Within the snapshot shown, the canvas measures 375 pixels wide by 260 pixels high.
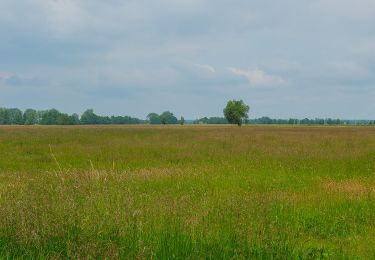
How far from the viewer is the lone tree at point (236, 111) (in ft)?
341

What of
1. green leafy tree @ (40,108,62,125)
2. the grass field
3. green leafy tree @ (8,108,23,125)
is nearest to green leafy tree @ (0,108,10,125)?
green leafy tree @ (8,108,23,125)

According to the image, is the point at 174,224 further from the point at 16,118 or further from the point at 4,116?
the point at 4,116

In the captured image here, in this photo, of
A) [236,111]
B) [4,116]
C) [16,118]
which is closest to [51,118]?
[16,118]

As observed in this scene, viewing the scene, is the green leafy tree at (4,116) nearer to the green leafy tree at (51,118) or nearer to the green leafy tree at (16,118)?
the green leafy tree at (16,118)

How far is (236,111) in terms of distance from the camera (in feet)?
340

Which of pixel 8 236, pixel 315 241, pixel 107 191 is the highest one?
pixel 107 191

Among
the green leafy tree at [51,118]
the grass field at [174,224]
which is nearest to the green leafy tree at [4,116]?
the green leafy tree at [51,118]

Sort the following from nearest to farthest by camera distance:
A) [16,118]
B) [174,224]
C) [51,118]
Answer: [174,224]
[51,118]
[16,118]

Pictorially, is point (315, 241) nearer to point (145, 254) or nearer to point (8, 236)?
point (145, 254)

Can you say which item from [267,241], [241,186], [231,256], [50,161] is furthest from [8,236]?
[50,161]

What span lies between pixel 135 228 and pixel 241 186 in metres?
5.79

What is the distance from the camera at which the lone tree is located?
104 metres

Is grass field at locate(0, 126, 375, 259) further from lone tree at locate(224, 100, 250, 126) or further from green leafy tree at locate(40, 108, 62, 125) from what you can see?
green leafy tree at locate(40, 108, 62, 125)

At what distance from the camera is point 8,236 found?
5352 millimetres
